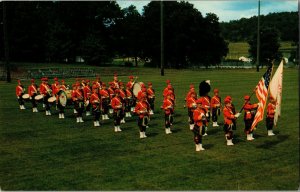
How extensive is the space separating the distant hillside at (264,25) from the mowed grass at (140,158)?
57.0 m

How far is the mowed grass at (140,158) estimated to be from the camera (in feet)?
36.4

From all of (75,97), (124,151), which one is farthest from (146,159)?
(75,97)

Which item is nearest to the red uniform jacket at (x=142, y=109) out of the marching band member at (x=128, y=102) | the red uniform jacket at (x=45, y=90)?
the marching band member at (x=128, y=102)

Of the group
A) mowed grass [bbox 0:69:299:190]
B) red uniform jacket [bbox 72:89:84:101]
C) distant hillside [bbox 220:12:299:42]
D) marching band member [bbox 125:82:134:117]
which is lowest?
mowed grass [bbox 0:69:299:190]

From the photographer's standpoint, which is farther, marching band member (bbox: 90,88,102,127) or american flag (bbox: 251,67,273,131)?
marching band member (bbox: 90,88,102,127)

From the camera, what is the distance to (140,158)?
1369 centimetres

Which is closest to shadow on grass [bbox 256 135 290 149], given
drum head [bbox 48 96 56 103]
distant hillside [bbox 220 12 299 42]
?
drum head [bbox 48 96 56 103]

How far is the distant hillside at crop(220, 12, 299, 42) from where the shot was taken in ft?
249

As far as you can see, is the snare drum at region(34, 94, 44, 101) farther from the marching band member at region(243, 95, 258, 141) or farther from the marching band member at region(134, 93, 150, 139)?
the marching band member at region(243, 95, 258, 141)

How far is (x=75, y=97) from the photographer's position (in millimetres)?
21141

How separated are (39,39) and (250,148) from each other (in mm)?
66622

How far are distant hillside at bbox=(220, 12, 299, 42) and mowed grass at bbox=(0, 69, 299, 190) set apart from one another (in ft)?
187

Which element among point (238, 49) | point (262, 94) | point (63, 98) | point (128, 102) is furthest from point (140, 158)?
point (238, 49)

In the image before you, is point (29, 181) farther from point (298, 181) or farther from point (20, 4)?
point (20, 4)
